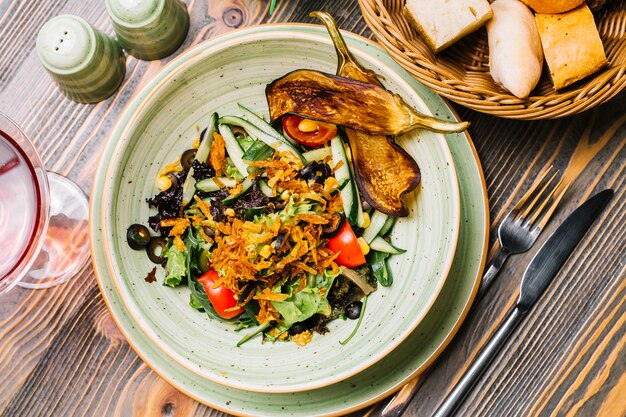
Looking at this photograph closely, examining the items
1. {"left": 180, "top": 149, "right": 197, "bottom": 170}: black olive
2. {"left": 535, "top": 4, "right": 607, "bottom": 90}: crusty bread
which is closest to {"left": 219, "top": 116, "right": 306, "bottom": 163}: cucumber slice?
{"left": 180, "top": 149, "right": 197, "bottom": 170}: black olive

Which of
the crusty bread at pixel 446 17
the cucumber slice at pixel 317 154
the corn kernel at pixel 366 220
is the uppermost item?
the crusty bread at pixel 446 17

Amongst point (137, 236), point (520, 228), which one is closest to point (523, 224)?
point (520, 228)

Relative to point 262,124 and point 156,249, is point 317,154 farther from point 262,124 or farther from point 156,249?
point 156,249

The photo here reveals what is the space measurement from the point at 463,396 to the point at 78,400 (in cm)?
122

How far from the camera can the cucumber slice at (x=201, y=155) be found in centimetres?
175

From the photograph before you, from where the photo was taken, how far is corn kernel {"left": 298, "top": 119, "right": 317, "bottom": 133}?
5.52 ft

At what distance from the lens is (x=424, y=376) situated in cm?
187

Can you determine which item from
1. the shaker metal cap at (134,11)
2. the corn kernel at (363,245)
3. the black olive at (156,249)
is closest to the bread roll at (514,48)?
the corn kernel at (363,245)

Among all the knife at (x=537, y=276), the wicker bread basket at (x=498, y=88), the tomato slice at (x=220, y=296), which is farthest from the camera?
the knife at (x=537, y=276)

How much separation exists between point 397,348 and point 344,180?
0.51m

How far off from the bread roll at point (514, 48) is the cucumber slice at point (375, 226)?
49 cm

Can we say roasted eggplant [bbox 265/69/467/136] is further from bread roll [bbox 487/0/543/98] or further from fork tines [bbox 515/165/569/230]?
fork tines [bbox 515/165/569/230]

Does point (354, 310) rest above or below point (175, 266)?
below

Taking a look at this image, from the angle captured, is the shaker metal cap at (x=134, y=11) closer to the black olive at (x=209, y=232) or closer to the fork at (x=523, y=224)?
the black olive at (x=209, y=232)
